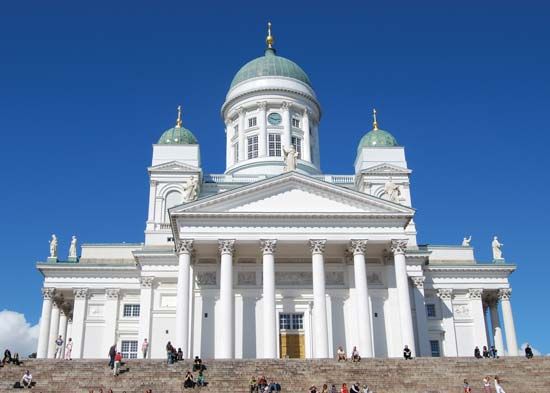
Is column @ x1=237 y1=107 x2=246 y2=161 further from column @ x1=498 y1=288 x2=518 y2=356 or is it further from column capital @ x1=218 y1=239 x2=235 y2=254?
column @ x1=498 y1=288 x2=518 y2=356

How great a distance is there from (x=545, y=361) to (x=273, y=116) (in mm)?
32699

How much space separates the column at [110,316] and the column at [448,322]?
78.3 ft

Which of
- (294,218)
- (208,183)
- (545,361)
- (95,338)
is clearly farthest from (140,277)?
(545,361)

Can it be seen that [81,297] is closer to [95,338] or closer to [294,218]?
[95,338]

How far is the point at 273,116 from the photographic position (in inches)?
2213

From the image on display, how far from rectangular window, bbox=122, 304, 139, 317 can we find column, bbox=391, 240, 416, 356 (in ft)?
66.4

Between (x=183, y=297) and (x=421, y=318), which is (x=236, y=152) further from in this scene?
(x=183, y=297)

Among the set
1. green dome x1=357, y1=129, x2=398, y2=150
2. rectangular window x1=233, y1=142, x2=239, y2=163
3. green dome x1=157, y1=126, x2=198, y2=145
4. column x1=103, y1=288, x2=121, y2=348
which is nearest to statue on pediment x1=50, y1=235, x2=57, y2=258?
column x1=103, y1=288, x2=121, y2=348

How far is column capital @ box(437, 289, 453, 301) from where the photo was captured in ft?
159

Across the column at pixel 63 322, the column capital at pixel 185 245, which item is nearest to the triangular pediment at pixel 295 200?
the column capital at pixel 185 245

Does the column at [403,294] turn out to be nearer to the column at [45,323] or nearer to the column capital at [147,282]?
the column capital at [147,282]

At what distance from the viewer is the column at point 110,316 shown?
4619 centimetres

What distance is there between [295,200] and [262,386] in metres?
15.4

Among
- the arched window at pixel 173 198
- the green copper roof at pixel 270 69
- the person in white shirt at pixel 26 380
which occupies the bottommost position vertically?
the person in white shirt at pixel 26 380
